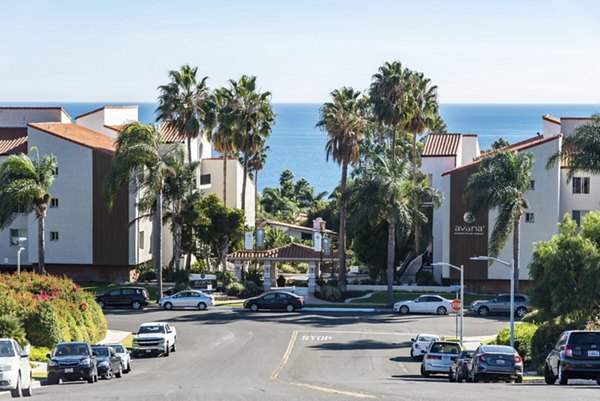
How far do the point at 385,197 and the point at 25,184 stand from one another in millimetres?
23522

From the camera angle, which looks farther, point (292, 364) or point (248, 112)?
point (248, 112)

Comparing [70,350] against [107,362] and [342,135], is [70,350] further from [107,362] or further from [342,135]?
[342,135]

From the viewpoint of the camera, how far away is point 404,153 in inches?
4373

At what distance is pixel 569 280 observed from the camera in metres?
44.9

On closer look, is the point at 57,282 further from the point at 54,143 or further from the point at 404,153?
the point at 404,153

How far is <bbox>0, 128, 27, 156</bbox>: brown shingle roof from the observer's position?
79.9 meters

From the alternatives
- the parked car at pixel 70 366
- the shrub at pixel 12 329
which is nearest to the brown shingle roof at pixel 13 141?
the shrub at pixel 12 329

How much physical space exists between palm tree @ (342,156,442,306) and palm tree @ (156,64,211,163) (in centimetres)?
1588

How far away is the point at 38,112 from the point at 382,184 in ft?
112

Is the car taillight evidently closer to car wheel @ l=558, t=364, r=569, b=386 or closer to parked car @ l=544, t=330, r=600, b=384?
parked car @ l=544, t=330, r=600, b=384

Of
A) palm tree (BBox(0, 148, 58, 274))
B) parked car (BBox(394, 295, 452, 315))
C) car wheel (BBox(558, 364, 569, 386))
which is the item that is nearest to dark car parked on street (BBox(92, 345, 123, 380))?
car wheel (BBox(558, 364, 569, 386))

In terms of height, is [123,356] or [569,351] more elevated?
[569,351]

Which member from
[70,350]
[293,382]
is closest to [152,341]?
[70,350]

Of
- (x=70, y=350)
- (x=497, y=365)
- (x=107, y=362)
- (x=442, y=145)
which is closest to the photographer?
(x=497, y=365)
